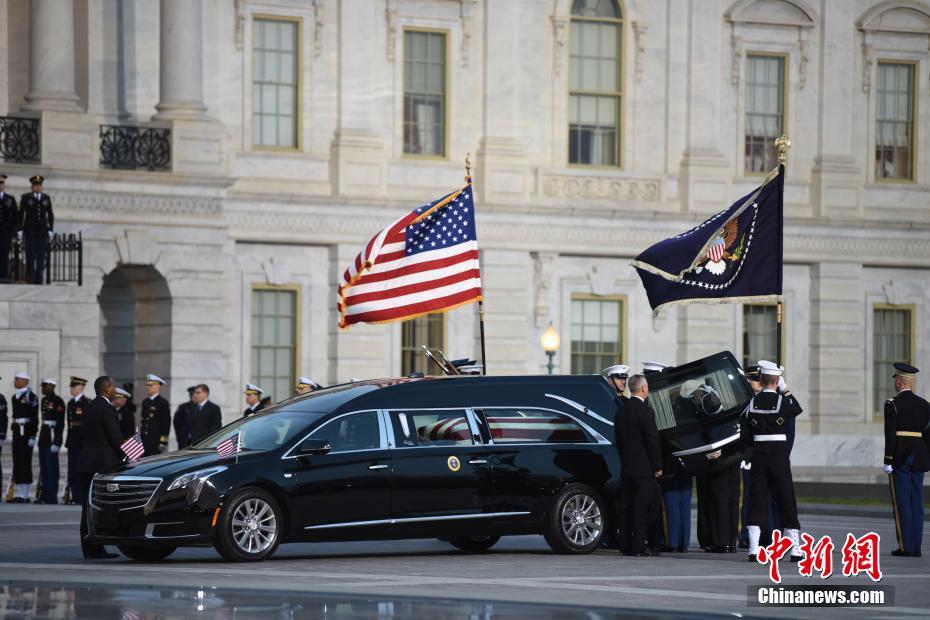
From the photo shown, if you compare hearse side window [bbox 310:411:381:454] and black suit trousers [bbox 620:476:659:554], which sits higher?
hearse side window [bbox 310:411:381:454]

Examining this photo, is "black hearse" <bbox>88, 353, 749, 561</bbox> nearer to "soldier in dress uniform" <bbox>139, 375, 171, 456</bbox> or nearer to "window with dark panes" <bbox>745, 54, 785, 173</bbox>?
"soldier in dress uniform" <bbox>139, 375, 171, 456</bbox>

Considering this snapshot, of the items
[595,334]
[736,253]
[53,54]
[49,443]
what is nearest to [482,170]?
[595,334]

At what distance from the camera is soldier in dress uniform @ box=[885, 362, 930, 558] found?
20266mm

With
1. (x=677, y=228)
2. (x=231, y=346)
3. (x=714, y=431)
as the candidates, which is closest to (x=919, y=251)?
(x=677, y=228)

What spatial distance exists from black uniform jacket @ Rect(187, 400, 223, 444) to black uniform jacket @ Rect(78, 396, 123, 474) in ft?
21.8

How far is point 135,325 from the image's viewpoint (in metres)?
37.8

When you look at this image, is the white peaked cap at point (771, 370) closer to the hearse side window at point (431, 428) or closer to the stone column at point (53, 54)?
the hearse side window at point (431, 428)

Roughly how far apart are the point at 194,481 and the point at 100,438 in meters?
3.81

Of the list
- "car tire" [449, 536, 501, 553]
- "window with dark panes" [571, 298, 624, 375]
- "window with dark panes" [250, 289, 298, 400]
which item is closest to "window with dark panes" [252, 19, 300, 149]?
"window with dark panes" [250, 289, 298, 400]

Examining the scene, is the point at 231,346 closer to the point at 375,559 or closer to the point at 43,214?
the point at 43,214

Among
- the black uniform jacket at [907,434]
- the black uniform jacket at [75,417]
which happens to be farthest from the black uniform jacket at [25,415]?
the black uniform jacket at [907,434]

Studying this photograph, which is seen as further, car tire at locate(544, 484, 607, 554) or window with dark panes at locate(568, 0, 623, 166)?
window with dark panes at locate(568, 0, 623, 166)

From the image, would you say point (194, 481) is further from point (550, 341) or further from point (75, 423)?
point (550, 341)

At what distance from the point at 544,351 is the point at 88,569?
24.0m
